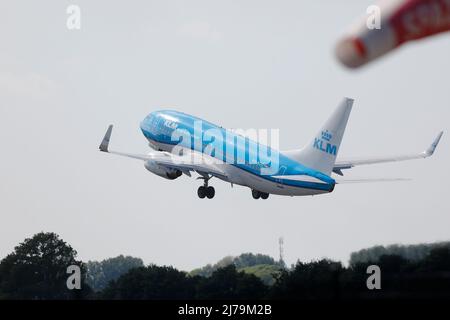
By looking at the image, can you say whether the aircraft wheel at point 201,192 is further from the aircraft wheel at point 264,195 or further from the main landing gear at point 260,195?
the aircraft wheel at point 264,195

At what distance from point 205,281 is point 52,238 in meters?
26.8

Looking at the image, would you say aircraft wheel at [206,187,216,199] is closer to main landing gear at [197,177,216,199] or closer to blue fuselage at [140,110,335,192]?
main landing gear at [197,177,216,199]

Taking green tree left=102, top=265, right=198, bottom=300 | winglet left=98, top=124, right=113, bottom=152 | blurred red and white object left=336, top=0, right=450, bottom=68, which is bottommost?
green tree left=102, top=265, right=198, bottom=300

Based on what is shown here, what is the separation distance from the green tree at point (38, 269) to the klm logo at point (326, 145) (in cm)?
3377

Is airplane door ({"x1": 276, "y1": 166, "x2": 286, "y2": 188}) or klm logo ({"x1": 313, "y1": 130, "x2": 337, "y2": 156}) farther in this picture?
airplane door ({"x1": 276, "y1": 166, "x2": 286, "y2": 188})

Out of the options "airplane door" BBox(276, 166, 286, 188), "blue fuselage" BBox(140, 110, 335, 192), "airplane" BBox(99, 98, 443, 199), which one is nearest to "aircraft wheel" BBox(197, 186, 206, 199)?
"airplane" BBox(99, 98, 443, 199)

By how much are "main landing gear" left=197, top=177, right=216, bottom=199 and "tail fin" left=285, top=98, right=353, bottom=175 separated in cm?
1730

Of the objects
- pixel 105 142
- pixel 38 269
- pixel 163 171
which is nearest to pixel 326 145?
pixel 163 171

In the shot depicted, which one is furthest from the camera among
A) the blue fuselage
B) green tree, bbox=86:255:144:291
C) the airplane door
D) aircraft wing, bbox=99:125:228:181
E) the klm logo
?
Result: green tree, bbox=86:255:144:291

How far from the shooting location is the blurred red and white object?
324 inches

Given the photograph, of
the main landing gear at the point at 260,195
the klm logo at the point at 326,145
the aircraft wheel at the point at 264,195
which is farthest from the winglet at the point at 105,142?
the klm logo at the point at 326,145

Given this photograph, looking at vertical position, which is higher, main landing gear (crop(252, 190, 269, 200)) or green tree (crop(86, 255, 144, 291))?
main landing gear (crop(252, 190, 269, 200))

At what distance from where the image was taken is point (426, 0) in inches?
323
